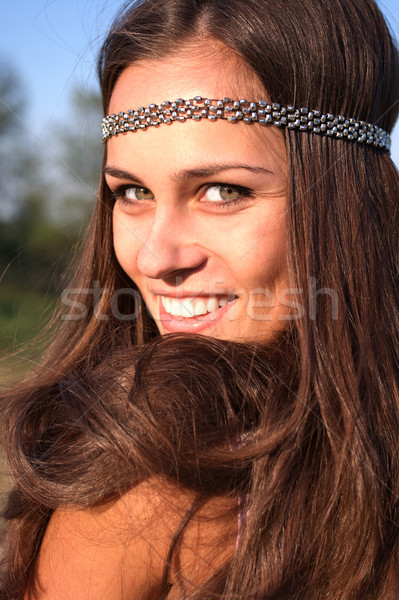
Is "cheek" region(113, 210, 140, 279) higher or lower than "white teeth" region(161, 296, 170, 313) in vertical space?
higher

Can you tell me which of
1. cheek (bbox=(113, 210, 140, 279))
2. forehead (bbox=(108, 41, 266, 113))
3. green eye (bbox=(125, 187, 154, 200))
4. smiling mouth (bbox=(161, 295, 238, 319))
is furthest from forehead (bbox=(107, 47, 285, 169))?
smiling mouth (bbox=(161, 295, 238, 319))

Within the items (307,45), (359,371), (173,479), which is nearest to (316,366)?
(359,371)

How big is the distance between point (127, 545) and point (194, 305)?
69 centimetres

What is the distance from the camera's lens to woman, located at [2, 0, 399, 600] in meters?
1.30

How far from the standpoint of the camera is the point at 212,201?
1.57 meters

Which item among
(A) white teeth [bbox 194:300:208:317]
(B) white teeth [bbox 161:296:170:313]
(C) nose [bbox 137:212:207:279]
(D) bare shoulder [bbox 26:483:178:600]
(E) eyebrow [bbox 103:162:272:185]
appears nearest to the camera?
(D) bare shoulder [bbox 26:483:178:600]

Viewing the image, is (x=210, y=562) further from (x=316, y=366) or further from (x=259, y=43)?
(x=259, y=43)

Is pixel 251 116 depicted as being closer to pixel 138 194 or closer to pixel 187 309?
pixel 138 194

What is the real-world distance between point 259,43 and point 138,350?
0.86 meters

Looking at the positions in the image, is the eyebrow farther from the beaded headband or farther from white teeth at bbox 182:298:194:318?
white teeth at bbox 182:298:194:318

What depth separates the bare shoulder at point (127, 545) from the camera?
128 centimetres

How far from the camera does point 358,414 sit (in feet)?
4.55

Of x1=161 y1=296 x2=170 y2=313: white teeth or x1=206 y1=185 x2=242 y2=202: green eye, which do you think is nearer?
x1=206 y1=185 x2=242 y2=202: green eye

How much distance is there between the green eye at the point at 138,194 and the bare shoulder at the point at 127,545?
871 mm
